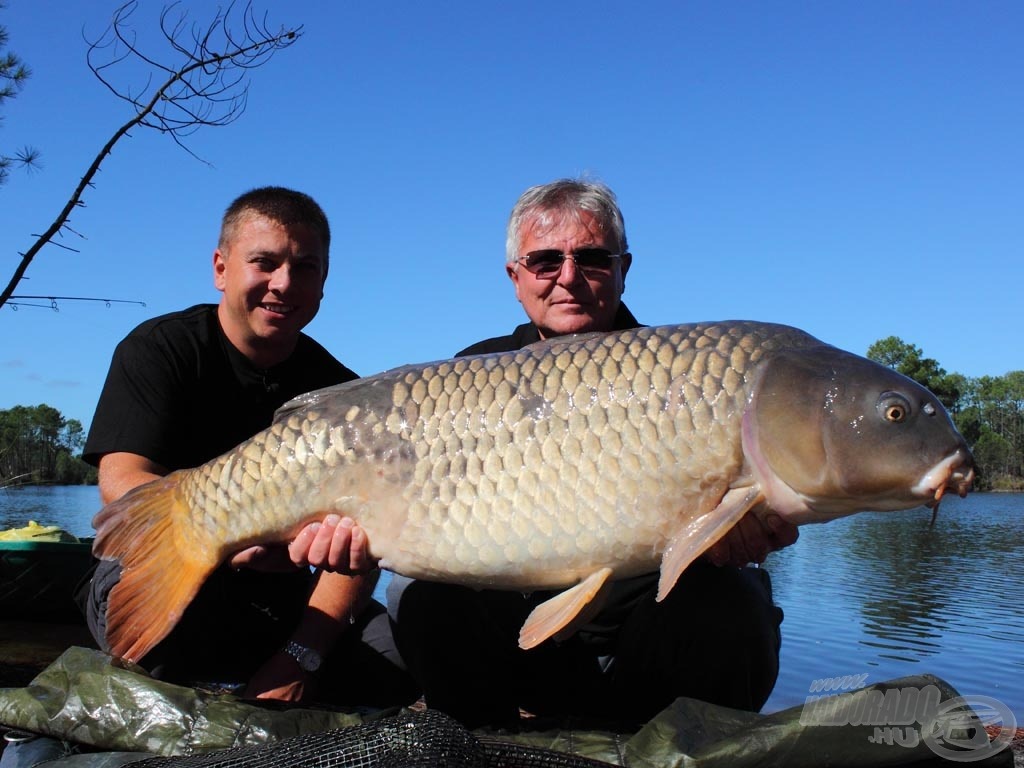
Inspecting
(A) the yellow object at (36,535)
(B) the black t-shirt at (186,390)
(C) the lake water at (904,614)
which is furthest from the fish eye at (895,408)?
(A) the yellow object at (36,535)

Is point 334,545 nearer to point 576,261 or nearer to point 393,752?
point 393,752

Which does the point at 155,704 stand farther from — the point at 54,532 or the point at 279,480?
the point at 54,532

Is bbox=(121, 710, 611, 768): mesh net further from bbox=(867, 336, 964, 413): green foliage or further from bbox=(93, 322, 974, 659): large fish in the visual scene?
bbox=(867, 336, 964, 413): green foliage

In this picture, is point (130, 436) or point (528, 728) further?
point (130, 436)

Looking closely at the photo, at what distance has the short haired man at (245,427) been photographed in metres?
2.10

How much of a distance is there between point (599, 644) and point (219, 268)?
1329mm

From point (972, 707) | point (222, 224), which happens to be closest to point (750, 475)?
point (972, 707)

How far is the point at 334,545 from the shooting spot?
173cm

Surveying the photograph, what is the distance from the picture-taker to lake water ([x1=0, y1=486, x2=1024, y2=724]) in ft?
13.2

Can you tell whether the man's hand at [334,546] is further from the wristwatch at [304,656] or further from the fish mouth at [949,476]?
the fish mouth at [949,476]

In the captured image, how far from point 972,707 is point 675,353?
0.75 meters

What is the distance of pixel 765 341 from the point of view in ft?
5.18

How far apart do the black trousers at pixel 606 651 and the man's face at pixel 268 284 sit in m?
0.70

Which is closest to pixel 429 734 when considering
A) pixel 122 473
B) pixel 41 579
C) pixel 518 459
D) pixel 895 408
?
pixel 518 459
